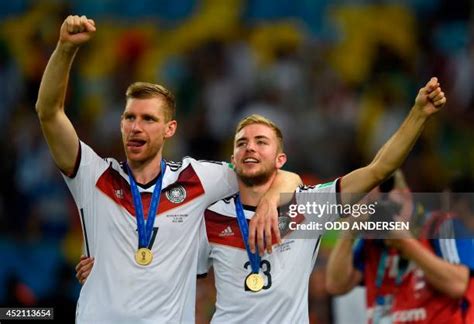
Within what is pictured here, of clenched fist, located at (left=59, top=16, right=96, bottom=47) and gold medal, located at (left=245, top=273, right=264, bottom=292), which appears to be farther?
gold medal, located at (left=245, top=273, right=264, bottom=292)

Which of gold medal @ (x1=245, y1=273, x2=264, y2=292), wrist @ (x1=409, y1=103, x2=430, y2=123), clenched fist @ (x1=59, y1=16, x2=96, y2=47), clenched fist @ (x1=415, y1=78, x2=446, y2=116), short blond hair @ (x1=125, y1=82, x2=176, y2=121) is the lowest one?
gold medal @ (x1=245, y1=273, x2=264, y2=292)

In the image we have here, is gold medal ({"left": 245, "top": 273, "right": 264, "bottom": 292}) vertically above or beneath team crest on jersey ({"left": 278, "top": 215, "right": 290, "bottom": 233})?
beneath

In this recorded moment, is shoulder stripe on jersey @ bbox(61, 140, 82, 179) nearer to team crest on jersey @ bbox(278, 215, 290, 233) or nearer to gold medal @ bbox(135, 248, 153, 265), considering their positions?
gold medal @ bbox(135, 248, 153, 265)

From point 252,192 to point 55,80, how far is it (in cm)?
134

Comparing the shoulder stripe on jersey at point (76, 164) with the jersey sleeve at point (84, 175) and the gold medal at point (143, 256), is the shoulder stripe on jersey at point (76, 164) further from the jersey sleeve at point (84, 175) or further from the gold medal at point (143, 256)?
the gold medal at point (143, 256)

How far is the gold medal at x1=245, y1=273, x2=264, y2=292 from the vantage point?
5.62m

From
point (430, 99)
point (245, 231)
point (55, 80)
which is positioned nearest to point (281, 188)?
point (245, 231)

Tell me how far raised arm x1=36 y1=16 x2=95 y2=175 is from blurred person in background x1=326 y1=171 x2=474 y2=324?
2.06m

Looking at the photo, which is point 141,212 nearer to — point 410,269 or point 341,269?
Answer: point 341,269

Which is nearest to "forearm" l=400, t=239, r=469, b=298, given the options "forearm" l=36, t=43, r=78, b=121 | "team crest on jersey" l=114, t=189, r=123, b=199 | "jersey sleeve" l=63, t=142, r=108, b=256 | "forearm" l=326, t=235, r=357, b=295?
"forearm" l=326, t=235, r=357, b=295

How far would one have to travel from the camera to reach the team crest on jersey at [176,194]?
5.64m

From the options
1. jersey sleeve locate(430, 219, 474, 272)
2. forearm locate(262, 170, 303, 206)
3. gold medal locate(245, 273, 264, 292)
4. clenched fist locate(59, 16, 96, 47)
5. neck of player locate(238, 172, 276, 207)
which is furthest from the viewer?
jersey sleeve locate(430, 219, 474, 272)

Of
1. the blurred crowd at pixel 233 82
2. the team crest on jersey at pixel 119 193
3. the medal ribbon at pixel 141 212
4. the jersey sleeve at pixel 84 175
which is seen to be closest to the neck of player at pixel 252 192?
the medal ribbon at pixel 141 212

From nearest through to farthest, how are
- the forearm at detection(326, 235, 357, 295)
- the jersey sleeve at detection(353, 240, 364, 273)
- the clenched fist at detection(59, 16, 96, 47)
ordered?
the clenched fist at detection(59, 16, 96, 47)
the forearm at detection(326, 235, 357, 295)
the jersey sleeve at detection(353, 240, 364, 273)
